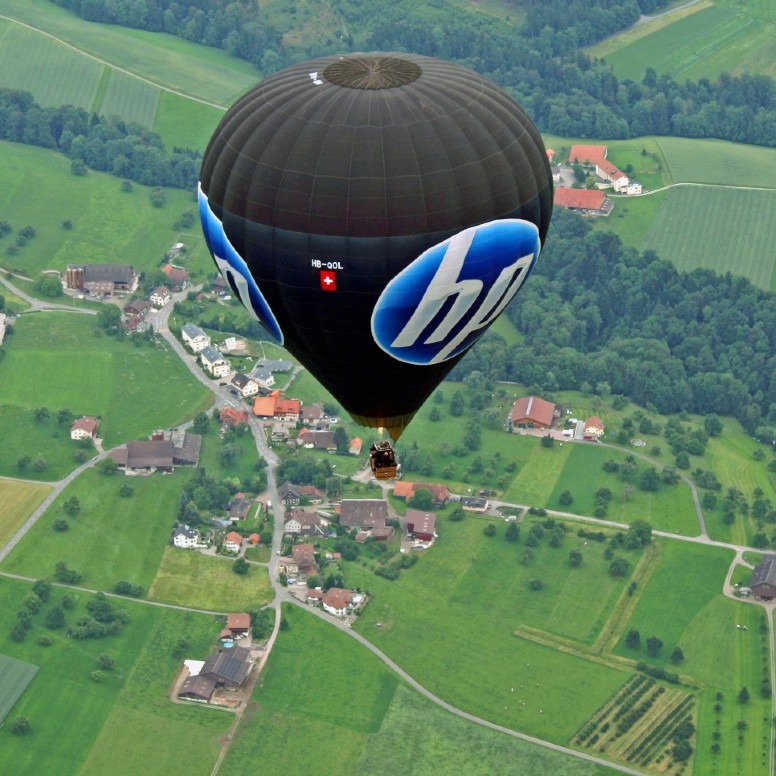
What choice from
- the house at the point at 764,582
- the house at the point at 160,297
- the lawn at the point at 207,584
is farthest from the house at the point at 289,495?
the house at the point at 160,297

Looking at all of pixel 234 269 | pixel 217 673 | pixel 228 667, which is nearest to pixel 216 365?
pixel 228 667

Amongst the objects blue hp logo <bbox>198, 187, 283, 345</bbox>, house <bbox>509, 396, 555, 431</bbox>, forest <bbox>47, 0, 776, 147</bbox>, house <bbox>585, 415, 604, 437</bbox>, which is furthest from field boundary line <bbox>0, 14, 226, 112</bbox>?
blue hp logo <bbox>198, 187, 283, 345</bbox>

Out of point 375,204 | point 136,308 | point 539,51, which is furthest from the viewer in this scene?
point 539,51

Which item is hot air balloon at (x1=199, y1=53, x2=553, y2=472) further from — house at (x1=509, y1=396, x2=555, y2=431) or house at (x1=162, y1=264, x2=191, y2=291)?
house at (x1=162, y1=264, x2=191, y2=291)

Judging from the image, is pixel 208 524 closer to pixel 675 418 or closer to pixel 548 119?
pixel 675 418

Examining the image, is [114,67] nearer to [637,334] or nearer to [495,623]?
[637,334]

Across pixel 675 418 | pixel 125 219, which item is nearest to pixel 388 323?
pixel 675 418

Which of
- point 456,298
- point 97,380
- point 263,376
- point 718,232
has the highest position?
point 456,298
